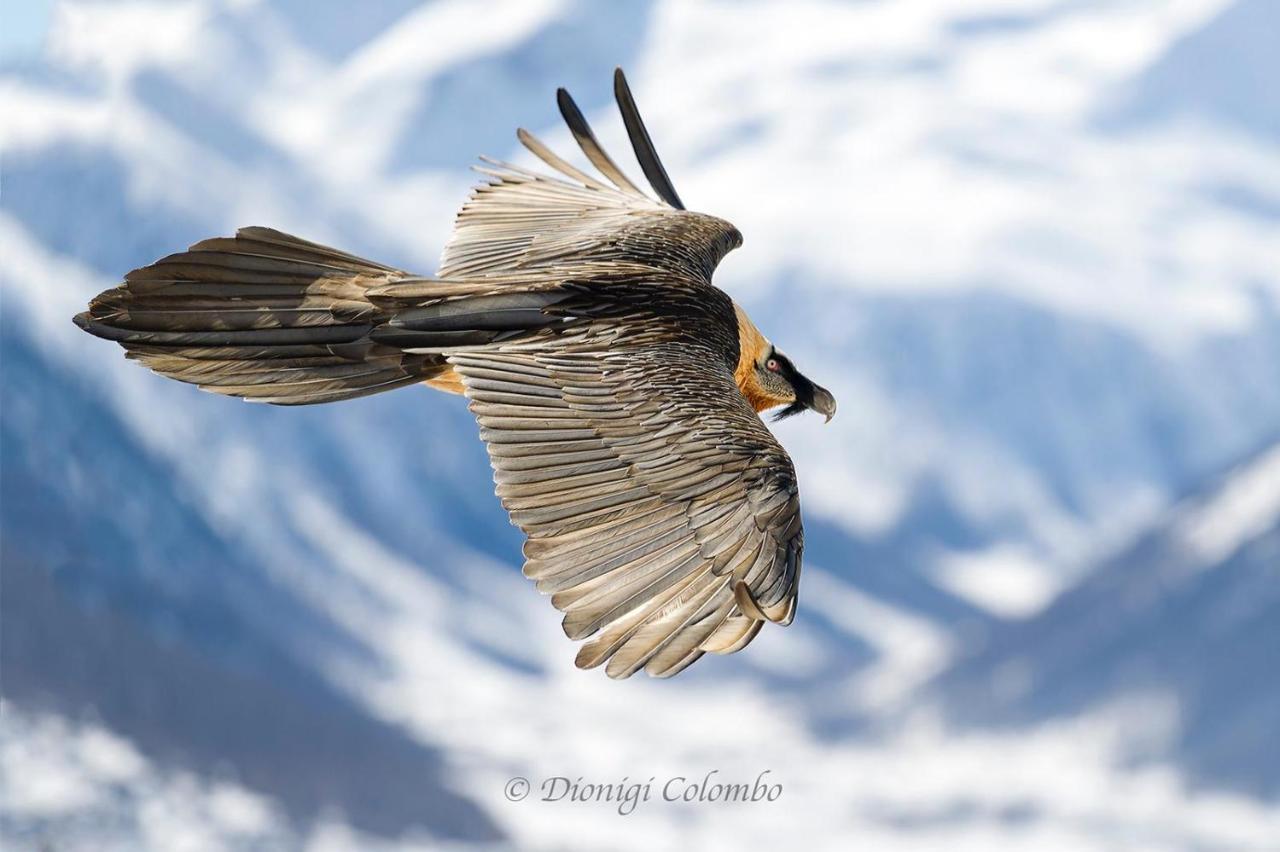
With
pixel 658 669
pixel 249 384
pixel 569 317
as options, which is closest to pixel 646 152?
pixel 569 317

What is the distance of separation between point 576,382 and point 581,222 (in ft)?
8.53

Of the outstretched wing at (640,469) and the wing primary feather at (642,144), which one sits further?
the wing primary feather at (642,144)

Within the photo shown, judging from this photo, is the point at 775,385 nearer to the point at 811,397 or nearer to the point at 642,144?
the point at 811,397

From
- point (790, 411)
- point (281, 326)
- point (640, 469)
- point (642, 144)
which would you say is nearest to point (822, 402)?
point (790, 411)

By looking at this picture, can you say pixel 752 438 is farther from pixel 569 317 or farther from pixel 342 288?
pixel 342 288

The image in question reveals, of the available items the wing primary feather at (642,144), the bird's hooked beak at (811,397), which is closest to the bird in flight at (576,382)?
the bird's hooked beak at (811,397)

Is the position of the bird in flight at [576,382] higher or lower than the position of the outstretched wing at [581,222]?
lower

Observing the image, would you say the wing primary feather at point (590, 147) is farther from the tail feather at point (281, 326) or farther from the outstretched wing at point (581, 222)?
the tail feather at point (281, 326)

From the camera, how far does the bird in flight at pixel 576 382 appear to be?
570 cm

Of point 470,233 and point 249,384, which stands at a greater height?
point 470,233

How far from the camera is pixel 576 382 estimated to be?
21.7ft

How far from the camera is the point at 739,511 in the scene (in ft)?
20.0

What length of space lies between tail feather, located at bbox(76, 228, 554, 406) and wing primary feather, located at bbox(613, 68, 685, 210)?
2485 mm

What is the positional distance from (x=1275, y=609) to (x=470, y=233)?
3005 inches
